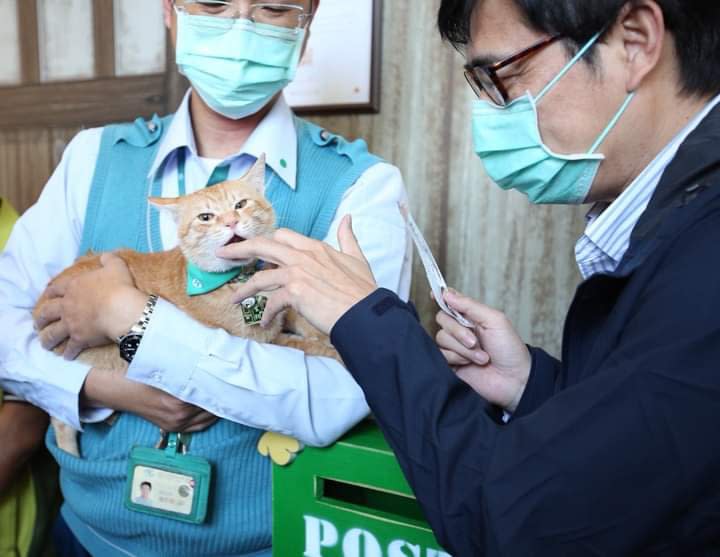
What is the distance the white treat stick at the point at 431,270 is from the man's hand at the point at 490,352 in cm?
2

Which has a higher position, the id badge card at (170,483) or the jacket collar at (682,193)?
the jacket collar at (682,193)

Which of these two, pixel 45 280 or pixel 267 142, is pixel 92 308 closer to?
pixel 45 280

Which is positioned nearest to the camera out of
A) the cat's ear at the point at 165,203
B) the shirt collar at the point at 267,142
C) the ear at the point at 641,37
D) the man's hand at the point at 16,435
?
the ear at the point at 641,37

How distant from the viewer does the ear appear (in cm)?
79

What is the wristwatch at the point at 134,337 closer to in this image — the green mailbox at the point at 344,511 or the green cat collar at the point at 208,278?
the green cat collar at the point at 208,278

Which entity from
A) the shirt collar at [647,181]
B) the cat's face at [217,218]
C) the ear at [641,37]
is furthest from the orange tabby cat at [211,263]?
the ear at [641,37]

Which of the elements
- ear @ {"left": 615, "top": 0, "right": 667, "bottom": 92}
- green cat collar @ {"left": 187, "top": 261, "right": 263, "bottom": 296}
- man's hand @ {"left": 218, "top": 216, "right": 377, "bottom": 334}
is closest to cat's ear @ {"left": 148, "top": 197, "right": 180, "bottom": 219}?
green cat collar @ {"left": 187, "top": 261, "right": 263, "bottom": 296}

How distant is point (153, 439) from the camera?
118cm

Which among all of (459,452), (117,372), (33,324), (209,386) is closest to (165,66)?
(33,324)

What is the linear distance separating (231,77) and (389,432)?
0.87m

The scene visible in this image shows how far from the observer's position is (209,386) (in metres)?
1.04

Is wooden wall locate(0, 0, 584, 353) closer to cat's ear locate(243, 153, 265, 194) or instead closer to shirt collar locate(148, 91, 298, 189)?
shirt collar locate(148, 91, 298, 189)

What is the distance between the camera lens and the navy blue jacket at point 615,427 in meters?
0.58

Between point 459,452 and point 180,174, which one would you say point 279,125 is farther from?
point 459,452
